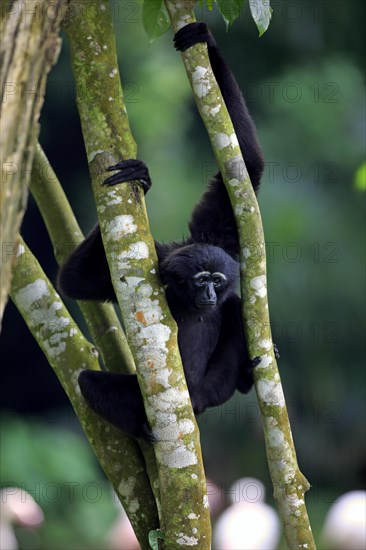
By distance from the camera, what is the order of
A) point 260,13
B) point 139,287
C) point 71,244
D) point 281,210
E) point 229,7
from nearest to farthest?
point 139,287
point 260,13
point 229,7
point 71,244
point 281,210

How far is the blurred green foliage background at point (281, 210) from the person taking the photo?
1080 cm

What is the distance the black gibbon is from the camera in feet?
13.5

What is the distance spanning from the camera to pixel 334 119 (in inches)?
469

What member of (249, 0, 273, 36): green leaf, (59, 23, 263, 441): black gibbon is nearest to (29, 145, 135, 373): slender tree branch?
(59, 23, 263, 441): black gibbon

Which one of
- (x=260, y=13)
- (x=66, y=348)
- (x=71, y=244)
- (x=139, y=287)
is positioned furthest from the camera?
(x=71, y=244)

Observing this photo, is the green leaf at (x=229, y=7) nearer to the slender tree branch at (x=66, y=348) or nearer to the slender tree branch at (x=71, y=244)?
the slender tree branch at (x=71, y=244)

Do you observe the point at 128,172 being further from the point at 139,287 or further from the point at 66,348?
the point at 66,348

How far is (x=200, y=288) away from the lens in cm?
440

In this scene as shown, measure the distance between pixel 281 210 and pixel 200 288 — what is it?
6705 mm

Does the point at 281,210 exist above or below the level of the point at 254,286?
above

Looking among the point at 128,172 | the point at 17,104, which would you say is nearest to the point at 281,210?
the point at 128,172

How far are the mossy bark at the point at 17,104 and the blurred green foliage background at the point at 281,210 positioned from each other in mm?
7742

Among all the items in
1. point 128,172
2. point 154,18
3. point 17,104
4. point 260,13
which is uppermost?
point 154,18

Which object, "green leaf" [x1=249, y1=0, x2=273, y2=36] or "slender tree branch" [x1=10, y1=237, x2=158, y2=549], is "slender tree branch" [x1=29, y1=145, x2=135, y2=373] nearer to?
"slender tree branch" [x1=10, y1=237, x2=158, y2=549]
